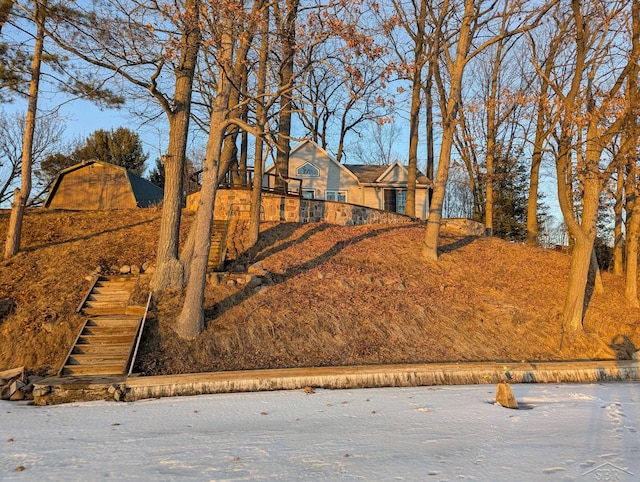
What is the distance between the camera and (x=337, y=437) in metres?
4.56

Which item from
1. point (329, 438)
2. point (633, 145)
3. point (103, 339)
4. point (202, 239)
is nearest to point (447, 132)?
point (633, 145)

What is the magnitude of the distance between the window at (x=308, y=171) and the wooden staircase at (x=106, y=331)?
18.7 meters

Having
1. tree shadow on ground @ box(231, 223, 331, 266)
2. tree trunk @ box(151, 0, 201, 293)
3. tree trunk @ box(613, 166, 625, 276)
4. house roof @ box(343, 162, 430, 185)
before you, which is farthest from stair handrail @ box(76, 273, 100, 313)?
house roof @ box(343, 162, 430, 185)

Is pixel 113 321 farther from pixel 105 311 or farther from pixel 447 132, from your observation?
pixel 447 132

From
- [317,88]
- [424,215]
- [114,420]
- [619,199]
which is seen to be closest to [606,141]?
[619,199]

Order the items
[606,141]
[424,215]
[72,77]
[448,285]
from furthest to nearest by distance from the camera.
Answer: [424,215]
[448,285]
[606,141]
[72,77]

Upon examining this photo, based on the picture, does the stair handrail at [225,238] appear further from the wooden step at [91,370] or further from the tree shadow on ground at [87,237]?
the wooden step at [91,370]

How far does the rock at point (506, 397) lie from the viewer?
577 cm

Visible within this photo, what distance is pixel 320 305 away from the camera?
9.93 m

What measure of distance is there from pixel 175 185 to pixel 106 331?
312 centimetres

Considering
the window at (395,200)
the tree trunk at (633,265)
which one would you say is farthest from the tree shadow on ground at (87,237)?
the window at (395,200)

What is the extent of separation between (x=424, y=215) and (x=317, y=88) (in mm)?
11132

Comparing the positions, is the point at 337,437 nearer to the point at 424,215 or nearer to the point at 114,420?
the point at 114,420

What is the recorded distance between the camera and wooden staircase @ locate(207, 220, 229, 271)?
36.8 feet
